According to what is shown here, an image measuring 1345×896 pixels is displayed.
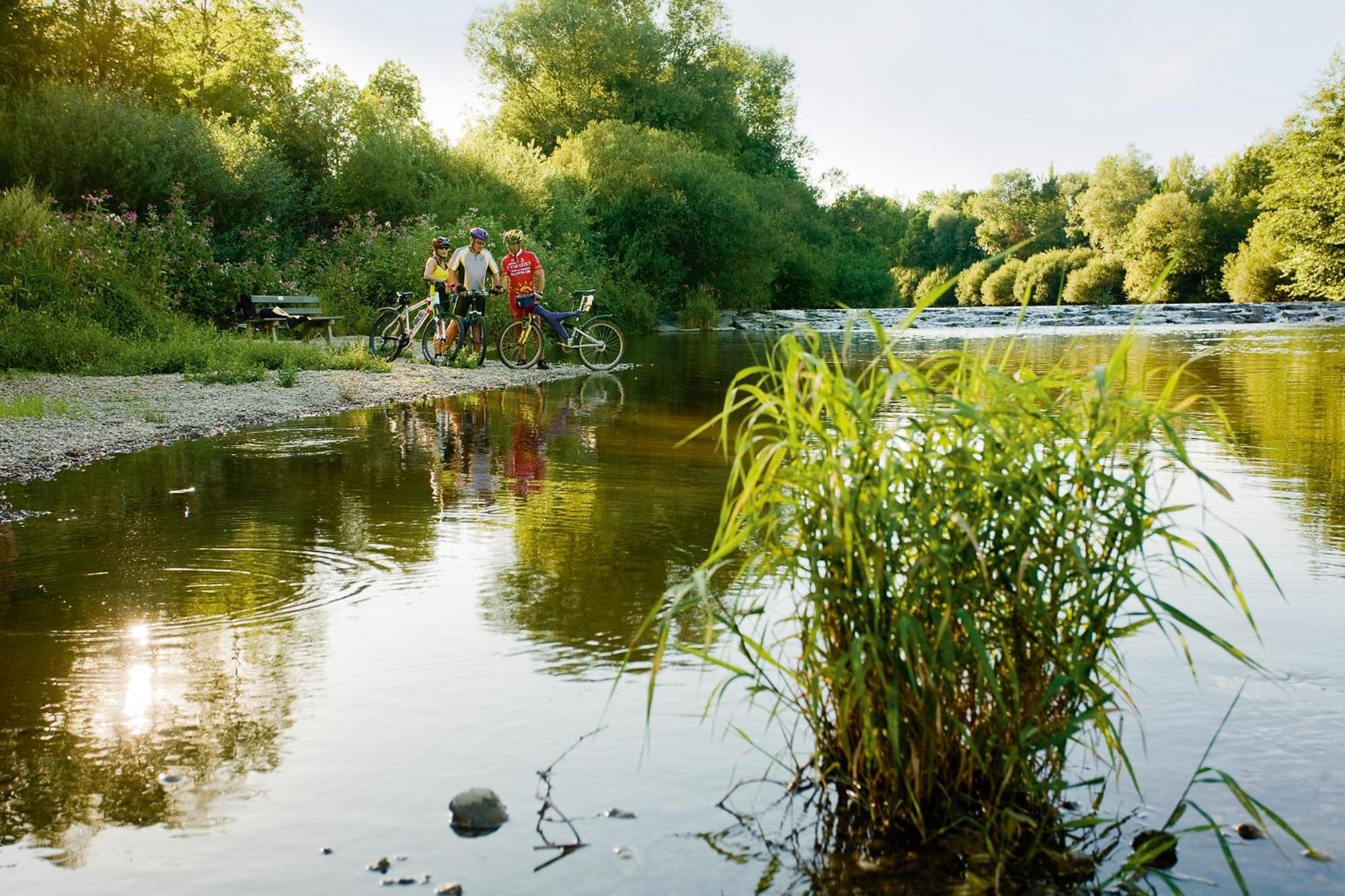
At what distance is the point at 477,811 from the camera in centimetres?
335

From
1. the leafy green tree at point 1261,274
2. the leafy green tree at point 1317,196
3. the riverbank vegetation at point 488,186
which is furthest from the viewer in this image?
the leafy green tree at point 1261,274

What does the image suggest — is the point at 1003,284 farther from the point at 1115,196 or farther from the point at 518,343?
the point at 518,343

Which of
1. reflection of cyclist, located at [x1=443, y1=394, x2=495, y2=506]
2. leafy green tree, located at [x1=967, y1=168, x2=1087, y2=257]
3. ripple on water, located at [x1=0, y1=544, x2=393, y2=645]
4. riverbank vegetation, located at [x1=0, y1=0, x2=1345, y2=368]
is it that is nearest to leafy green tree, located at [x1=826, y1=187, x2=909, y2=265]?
riverbank vegetation, located at [x1=0, y1=0, x2=1345, y2=368]

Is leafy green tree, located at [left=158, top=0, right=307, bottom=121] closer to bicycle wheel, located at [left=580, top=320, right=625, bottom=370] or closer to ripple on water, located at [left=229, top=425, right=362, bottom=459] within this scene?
bicycle wheel, located at [left=580, top=320, right=625, bottom=370]

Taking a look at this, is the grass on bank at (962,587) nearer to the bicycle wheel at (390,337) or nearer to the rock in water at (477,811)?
the rock in water at (477,811)

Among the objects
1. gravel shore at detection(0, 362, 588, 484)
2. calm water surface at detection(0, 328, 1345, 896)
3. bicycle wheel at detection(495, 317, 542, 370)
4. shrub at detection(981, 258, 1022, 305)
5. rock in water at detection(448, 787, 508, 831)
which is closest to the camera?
calm water surface at detection(0, 328, 1345, 896)

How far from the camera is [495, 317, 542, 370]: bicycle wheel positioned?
19.8 m

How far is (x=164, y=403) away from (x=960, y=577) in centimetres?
1155

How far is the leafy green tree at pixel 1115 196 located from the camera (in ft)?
292

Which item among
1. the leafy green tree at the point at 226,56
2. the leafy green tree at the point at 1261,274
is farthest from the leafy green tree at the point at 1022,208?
the leafy green tree at the point at 226,56

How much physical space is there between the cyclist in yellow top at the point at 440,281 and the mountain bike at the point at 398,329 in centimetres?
22

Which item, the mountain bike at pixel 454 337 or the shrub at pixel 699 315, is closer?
the mountain bike at pixel 454 337

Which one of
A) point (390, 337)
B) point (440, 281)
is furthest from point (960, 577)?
point (390, 337)

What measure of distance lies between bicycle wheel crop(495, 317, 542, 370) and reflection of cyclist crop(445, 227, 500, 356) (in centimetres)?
88
